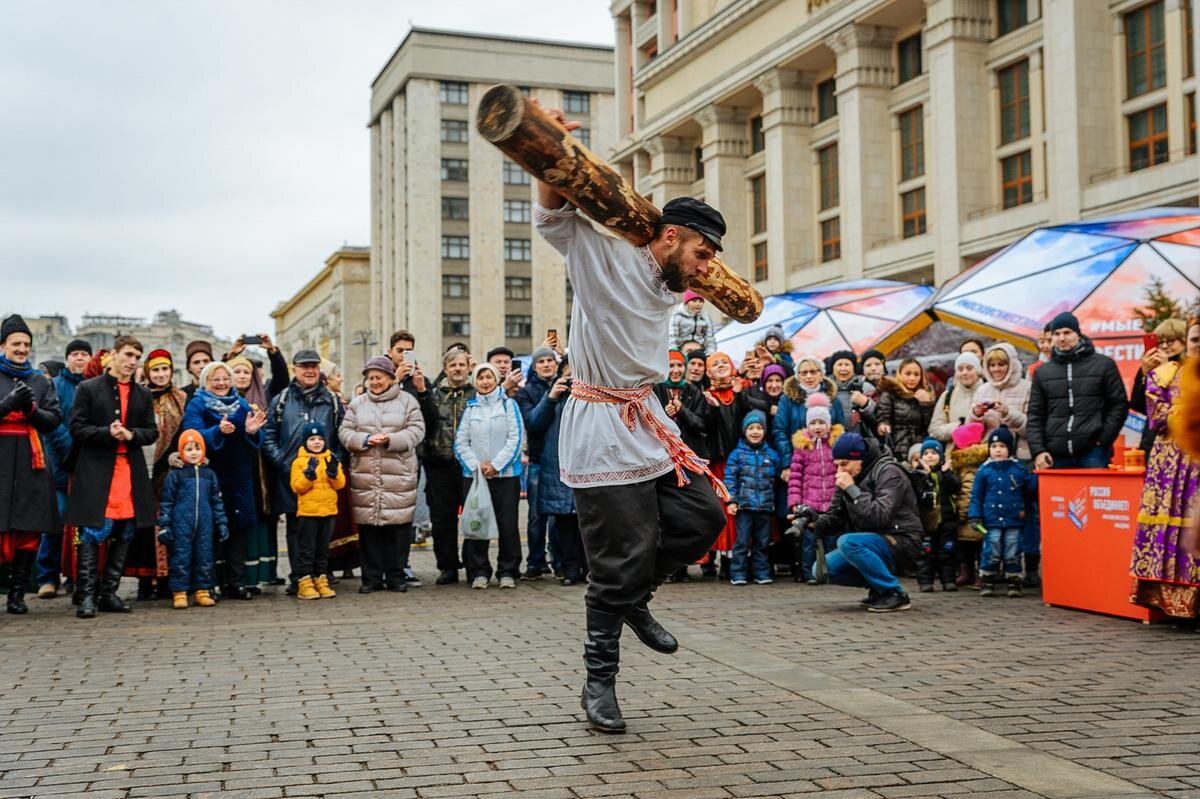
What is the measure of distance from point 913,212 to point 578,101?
205 feet

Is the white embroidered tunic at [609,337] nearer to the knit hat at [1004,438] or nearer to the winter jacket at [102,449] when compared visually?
the winter jacket at [102,449]

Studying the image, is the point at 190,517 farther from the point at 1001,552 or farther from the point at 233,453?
the point at 1001,552

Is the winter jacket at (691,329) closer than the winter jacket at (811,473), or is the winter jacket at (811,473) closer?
the winter jacket at (811,473)

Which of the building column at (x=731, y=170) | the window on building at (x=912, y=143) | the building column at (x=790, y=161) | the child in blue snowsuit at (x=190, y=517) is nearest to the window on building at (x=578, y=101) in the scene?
the building column at (x=731, y=170)

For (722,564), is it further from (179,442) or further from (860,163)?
(860,163)

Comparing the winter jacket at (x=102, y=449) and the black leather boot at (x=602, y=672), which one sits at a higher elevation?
the winter jacket at (x=102, y=449)

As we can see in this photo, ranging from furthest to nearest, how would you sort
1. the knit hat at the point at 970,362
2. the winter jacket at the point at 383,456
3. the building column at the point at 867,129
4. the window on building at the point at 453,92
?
the window on building at the point at 453,92 < the building column at the point at 867,129 < the knit hat at the point at 970,362 < the winter jacket at the point at 383,456

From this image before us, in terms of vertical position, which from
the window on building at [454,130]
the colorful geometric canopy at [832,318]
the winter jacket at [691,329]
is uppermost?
the window on building at [454,130]

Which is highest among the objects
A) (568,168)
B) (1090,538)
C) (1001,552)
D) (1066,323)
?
(568,168)

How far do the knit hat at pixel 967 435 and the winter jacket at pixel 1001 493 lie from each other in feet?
1.22

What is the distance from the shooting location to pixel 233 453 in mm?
11258

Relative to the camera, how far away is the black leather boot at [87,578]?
995 centimetres

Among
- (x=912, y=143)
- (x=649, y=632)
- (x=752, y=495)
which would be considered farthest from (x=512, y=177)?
(x=649, y=632)

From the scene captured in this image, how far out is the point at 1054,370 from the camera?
1090cm
